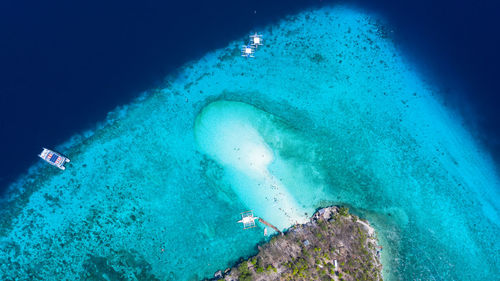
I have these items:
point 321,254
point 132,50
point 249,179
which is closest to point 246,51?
point 132,50

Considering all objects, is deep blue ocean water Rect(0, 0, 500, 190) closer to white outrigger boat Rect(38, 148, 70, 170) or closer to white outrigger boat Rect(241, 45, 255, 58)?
white outrigger boat Rect(38, 148, 70, 170)

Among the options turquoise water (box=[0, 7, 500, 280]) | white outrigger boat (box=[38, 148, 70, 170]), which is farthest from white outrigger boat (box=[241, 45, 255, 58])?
white outrigger boat (box=[38, 148, 70, 170])

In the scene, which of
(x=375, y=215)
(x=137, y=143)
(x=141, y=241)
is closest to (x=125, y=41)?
(x=137, y=143)

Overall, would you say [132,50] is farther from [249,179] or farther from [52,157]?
[249,179]

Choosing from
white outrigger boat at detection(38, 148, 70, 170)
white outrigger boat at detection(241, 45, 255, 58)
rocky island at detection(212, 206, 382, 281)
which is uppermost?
white outrigger boat at detection(241, 45, 255, 58)

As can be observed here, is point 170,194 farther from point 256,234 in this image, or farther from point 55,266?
point 55,266

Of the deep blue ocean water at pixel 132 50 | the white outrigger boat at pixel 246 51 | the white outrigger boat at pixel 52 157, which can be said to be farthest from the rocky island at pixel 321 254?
the white outrigger boat at pixel 52 157
